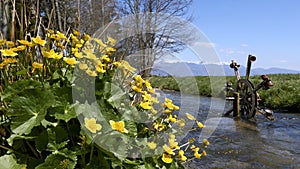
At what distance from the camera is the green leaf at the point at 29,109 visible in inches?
32.9

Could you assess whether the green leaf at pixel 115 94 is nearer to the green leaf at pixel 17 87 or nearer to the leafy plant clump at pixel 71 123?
the leafy plant clump at pixel 71 123

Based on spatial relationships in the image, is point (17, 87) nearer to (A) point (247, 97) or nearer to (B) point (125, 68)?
Result: (B) point (125, 68)

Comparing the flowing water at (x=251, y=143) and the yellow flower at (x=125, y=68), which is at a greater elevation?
the yellow flower at (x=125, y=68)

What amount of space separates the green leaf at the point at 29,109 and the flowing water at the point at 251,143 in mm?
1379

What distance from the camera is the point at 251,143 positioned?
3.86 meters

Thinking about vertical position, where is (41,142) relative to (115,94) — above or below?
below

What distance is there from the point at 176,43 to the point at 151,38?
61 centimetres

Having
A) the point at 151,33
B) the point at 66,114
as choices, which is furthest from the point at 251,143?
the point at 66,114

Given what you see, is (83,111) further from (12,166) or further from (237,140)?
(237,140)

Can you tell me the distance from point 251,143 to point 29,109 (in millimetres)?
3608

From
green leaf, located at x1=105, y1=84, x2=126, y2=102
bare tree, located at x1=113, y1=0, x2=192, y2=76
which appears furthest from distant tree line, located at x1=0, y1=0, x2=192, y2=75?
green leaf, located at x1=105, y1=84, x2=126, y2=102

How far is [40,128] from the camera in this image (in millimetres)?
904

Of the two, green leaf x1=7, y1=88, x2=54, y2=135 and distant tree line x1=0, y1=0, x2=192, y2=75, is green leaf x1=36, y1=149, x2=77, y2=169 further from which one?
distant tree line x1=0, y1=0, x2=192, y2=75

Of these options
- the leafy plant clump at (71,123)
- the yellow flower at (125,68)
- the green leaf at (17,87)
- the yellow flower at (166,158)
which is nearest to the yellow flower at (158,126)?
the leafy plant clump at (71,123)
